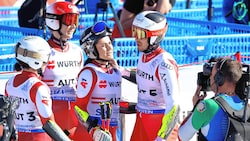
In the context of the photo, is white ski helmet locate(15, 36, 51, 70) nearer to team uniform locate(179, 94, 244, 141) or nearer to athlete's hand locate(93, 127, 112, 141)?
athlete's hand locate(93, 127, 112, 141)

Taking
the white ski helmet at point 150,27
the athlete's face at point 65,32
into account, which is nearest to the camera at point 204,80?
the white ski helmet at point 150,27

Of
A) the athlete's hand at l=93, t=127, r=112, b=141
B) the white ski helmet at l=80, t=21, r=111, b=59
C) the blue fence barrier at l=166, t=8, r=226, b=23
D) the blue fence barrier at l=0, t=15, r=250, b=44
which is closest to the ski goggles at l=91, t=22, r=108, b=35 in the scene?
the white ski helmet at l=80, t=21, r=111, b=59

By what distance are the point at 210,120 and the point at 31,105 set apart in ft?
4.60

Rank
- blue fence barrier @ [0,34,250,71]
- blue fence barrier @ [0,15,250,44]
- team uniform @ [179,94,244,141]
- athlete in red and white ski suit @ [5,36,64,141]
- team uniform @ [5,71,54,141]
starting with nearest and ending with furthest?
team uniform @ [179,94,244,141] < team uniform @ [5,71,54,141] < athlete in red and white ski suit @ [5,36,64,141] < blue fence barrier @ [0,34,250,71] < blue fence barrier @ [0,15,250,44]

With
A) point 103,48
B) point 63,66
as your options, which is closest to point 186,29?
point 63,66

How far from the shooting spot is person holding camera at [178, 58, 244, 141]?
5.66 meters

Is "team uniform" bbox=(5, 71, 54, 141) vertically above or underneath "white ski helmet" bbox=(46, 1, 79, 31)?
underneath

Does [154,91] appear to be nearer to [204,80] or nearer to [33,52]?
[204,80]

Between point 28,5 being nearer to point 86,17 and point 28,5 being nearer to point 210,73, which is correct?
point 86,17

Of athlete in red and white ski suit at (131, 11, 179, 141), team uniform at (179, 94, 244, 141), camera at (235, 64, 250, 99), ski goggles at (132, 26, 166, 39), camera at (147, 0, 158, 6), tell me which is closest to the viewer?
team uniform at (179, 94, 244, 141)

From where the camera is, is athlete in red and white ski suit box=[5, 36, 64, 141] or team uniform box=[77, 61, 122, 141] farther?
team uniform box=[77, 61, 122, 141]

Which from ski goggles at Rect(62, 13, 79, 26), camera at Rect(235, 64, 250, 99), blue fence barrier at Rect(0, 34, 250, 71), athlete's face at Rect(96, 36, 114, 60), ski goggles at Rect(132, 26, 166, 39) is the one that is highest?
ski goggles at Rect(62, 13, 79, 26)

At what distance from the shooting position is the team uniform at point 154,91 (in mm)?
6301

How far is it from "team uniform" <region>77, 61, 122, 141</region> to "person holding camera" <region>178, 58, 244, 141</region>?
100 centimetres
